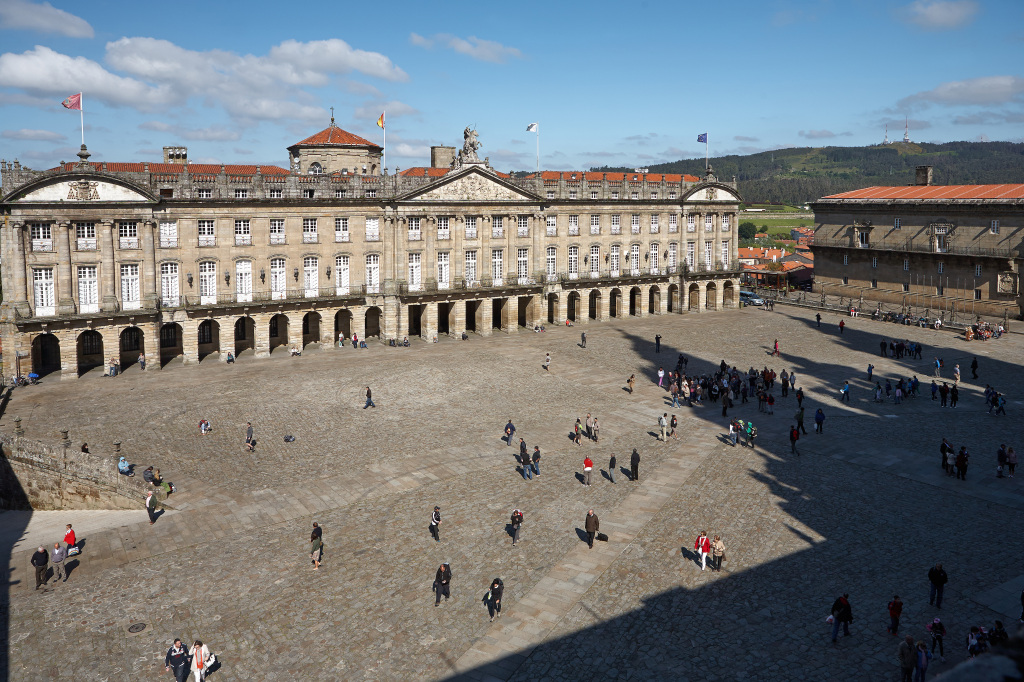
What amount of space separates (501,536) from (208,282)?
34.0 meters

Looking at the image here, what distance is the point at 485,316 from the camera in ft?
209

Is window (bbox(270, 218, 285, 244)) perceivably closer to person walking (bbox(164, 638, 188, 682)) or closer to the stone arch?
the stone arch

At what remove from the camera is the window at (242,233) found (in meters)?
53.2

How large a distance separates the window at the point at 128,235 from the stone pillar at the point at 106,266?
0.53 meters

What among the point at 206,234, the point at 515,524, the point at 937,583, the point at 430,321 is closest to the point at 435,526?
Result: the point at 515,524

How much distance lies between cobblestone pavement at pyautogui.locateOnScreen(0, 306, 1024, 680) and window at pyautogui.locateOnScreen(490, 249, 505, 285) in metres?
18.5

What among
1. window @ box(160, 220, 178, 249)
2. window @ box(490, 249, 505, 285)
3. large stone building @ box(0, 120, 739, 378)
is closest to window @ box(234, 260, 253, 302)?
large stone building @ box(0, 120, 739, 378)

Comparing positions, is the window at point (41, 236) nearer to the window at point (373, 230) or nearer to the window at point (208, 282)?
Result: the window at point (208, 282)

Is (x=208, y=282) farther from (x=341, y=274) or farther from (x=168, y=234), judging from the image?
(x=341, y=274)

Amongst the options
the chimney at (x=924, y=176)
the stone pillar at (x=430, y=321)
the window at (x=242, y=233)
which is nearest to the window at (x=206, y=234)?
the window at (x=242, y=233)

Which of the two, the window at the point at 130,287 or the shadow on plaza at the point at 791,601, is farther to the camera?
the window at the point at 130,287

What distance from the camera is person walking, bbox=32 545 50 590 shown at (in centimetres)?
2414

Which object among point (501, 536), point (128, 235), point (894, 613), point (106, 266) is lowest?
point (501, 536)

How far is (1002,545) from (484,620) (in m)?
17.6
